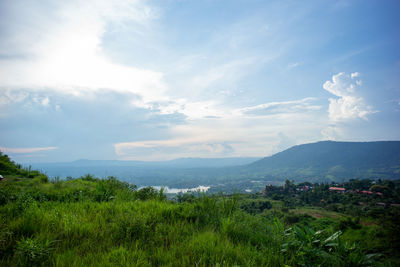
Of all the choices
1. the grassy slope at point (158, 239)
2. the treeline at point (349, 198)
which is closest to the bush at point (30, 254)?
the grassy slope at point (158, 239)

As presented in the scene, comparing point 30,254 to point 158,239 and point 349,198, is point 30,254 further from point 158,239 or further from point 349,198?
point 349,198

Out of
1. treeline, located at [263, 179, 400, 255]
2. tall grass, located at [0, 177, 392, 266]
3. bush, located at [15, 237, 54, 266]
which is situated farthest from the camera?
treeline, located at [263, 179, 400, 255]

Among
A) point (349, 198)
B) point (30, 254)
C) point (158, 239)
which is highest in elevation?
point (30, 254)

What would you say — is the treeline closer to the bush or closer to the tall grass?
the tall grass

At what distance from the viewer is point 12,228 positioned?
11.0 feet

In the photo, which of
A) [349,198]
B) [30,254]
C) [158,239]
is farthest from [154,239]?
[349,198]

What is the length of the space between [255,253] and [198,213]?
1922 millimetres

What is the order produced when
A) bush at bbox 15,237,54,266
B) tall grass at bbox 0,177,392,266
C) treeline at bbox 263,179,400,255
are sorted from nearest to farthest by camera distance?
1. bush at bbox 15,237,54,266
2. tall grass at bbox 0,177,392,266
3. treeline at bbox 263,179,400,255

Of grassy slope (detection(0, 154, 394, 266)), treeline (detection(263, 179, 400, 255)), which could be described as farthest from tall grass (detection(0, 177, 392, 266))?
treeline (detection(263, 179, 400, 255))

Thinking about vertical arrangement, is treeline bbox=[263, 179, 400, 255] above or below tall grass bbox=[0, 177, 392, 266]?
below

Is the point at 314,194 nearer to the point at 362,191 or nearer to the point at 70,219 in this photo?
the point at 362,191

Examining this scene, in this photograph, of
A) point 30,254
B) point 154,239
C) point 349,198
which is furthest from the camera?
point 349,198

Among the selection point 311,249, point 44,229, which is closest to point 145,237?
point 44,229

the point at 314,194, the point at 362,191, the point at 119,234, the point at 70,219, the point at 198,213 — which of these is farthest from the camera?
the point at 314,194
